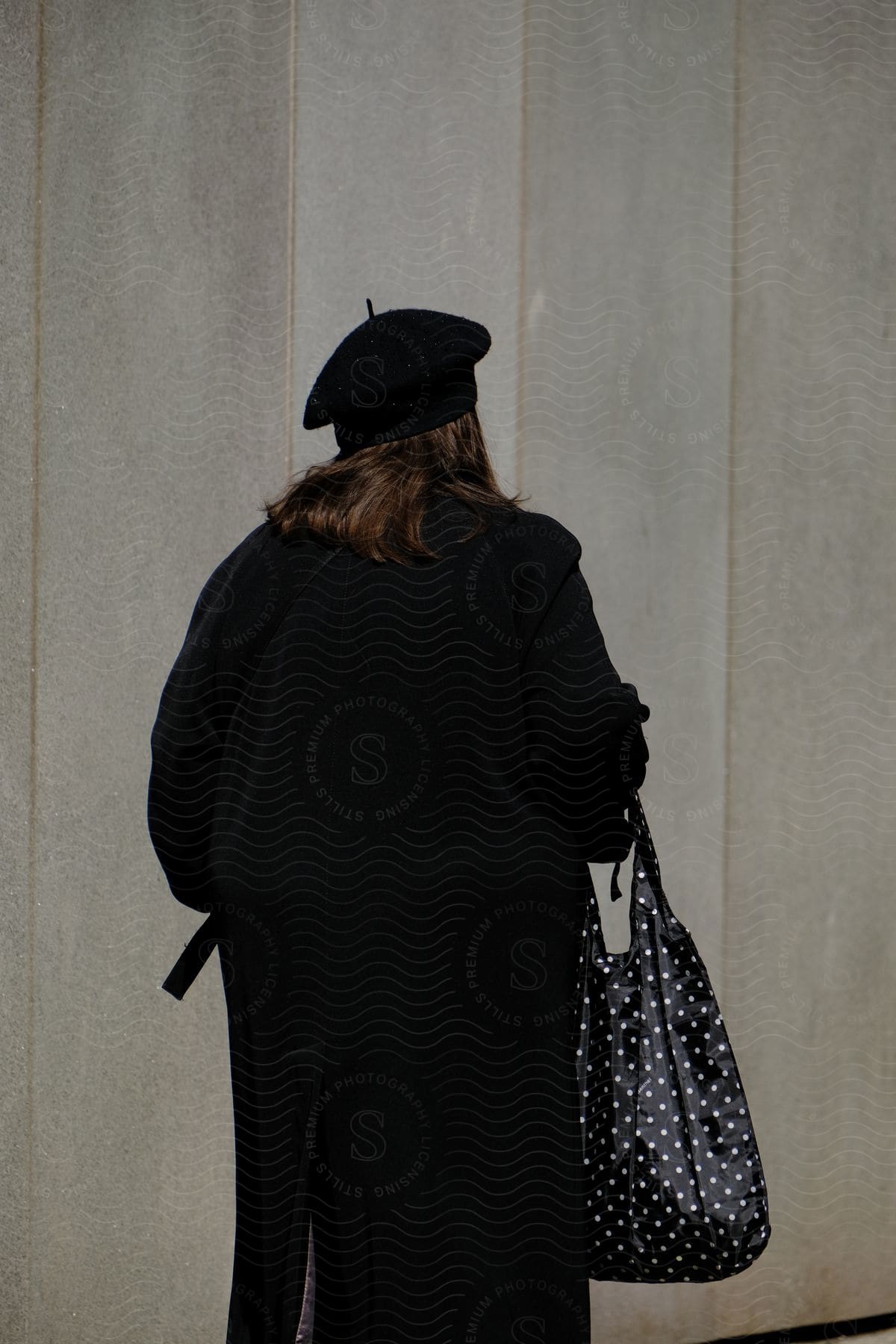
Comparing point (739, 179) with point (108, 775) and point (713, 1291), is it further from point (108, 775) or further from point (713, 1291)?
point (713, 1291)

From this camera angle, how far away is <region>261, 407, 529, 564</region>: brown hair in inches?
64.1

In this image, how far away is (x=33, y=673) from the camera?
2.63 m

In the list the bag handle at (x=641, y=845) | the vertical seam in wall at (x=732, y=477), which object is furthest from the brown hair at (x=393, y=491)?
the vertical seam in wall at (x=732, y=477)

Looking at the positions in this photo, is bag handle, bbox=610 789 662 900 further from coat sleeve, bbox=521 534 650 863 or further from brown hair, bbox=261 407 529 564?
brown hair, bbox=261 407 529 564

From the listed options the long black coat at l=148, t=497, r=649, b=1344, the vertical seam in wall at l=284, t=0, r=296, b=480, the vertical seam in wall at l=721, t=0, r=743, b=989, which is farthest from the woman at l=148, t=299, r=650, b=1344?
the vertical seam in wall at l=721, t=0, r=743, b=989

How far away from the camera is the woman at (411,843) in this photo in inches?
63.6

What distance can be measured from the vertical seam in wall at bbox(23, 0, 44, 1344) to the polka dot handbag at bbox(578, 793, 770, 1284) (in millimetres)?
1370

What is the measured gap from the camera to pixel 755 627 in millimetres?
2910

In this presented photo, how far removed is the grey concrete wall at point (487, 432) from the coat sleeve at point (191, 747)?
→ 93 centimetres

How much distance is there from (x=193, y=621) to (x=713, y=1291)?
2062mm

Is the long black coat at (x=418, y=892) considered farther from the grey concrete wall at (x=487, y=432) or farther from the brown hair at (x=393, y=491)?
the grey concrete wall at (x=487, y=432)

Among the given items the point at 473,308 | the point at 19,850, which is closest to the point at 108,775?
the point at 19,850

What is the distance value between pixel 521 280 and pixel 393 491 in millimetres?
1253

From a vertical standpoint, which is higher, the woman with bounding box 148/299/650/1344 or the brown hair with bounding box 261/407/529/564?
the brown hair with bounding box 261/407/529/564
